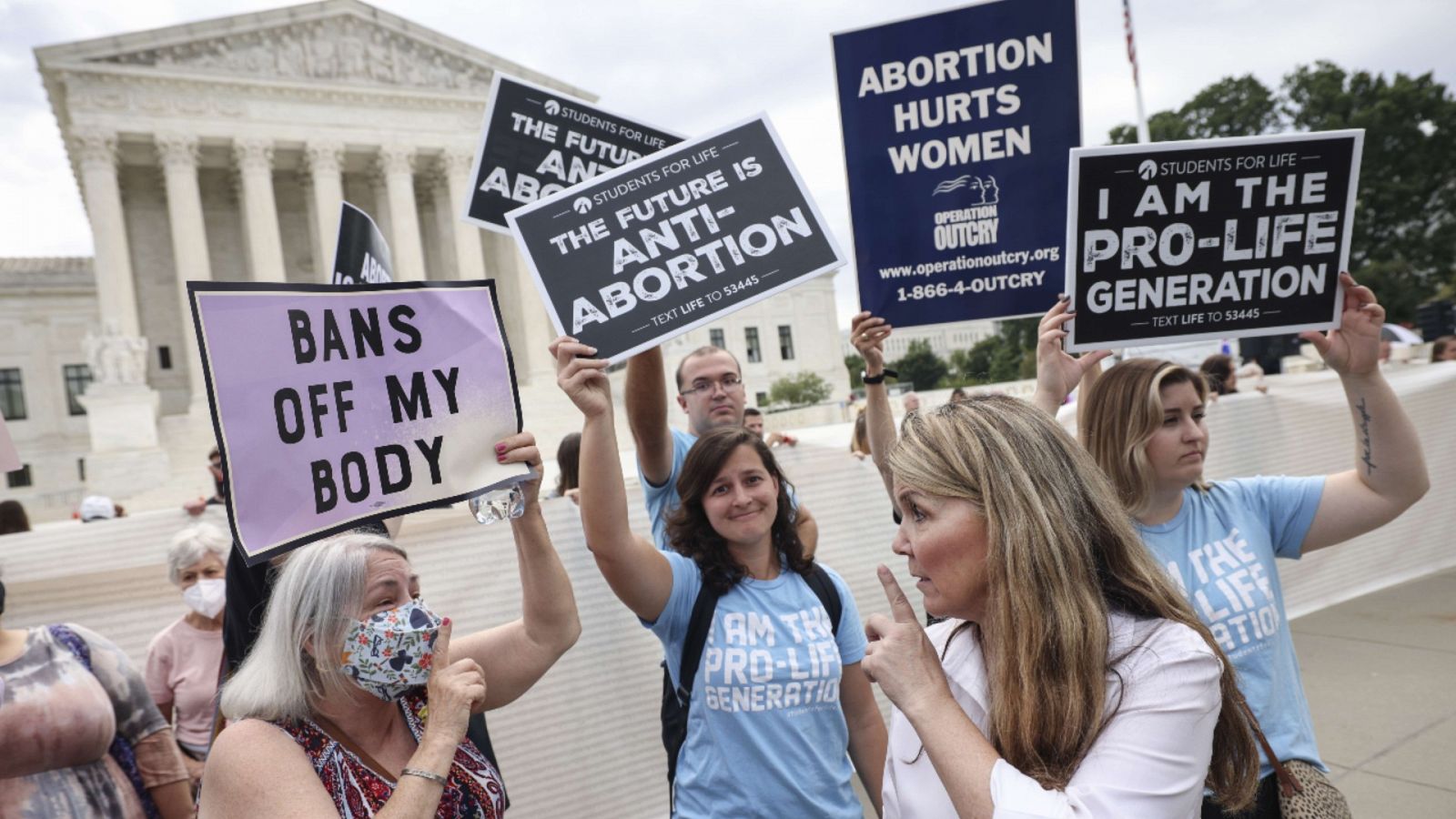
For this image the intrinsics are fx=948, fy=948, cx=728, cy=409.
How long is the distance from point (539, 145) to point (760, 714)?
2298mm

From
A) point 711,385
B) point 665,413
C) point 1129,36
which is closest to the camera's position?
point 665,413

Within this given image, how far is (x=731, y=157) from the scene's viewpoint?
2986 millimetres

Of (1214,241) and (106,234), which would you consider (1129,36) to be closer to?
(1214,241)

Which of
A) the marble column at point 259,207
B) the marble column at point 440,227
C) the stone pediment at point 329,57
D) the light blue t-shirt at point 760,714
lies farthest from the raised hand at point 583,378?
the stone pediment at point 329,57

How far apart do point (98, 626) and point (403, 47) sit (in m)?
42.6

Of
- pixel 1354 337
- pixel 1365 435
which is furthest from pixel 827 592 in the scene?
pixel 1354 337

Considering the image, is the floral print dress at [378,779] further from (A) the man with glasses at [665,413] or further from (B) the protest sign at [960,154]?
(B) the protest sign at [960,154]

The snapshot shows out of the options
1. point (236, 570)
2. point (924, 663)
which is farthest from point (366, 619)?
point (924, 663)

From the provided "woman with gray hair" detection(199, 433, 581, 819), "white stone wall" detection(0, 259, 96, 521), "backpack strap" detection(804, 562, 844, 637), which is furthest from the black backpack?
"white stone wall" detection(0, 259, 96, 521)

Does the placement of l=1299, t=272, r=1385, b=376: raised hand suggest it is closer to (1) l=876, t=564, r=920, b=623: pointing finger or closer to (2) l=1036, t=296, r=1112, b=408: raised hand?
(2) l=1036, t=296, r=1112, b=408: raised hand

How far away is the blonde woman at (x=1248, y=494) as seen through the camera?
7.55 feet

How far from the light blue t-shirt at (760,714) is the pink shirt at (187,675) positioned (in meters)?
2.02

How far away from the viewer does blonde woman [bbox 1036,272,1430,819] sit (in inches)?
90.7

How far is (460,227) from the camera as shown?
42.2m
